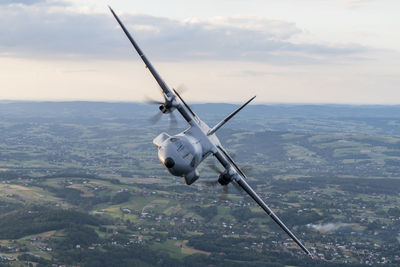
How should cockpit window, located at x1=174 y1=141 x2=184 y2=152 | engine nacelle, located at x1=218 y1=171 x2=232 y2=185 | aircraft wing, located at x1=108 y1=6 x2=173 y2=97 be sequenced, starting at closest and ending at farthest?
cockpit window, located at x1=174 y1=141 x2=184 y2=152
aircraft wing, located at x1=108 y1=6 x2=173 y2=97
engine nacelle, located at x1=218 y1=171 x2=232 y2=185

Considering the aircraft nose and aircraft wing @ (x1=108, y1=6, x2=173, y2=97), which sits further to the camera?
aircraft wing @ (x1=108, y1=6, x2=173, y2=97)

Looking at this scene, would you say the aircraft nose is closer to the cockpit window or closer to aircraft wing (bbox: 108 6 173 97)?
the cockpit window

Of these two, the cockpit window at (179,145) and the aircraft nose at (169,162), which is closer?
the aircraft nose at (169,162)

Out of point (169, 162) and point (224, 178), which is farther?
point (224, 178)

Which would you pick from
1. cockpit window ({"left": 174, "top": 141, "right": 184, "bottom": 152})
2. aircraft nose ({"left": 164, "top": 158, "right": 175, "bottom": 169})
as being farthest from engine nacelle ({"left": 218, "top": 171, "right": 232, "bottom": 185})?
aircraft nose ({"left": 164, "top": 158, "right": 175, "bottom": 169})

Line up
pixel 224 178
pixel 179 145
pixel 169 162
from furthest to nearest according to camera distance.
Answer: pixel 224 178
pixel 179 145
pixel 169 162

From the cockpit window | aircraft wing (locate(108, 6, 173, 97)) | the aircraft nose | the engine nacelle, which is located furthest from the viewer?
the engine nacelle

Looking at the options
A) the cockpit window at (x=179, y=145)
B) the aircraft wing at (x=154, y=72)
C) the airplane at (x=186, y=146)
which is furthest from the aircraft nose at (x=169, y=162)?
the aircraft wing at (x=154, y=72)

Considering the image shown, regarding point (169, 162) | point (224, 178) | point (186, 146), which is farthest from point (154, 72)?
point (224, 178)

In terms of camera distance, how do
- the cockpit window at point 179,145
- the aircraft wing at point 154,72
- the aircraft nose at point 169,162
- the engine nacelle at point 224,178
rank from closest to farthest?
the aircraft nose at point 169,162
the cockpit window at point 179,145
the aircraft wing at point 154,72
the engine nacelle at point 224,178

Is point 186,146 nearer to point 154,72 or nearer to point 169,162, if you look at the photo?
point 169,162

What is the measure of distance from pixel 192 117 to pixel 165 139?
6143 mm

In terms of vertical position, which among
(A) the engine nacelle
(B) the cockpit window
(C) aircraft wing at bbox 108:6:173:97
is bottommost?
(A) the engine nacelle

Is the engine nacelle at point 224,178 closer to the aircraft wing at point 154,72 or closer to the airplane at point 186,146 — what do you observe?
the airplane at point 186,146
